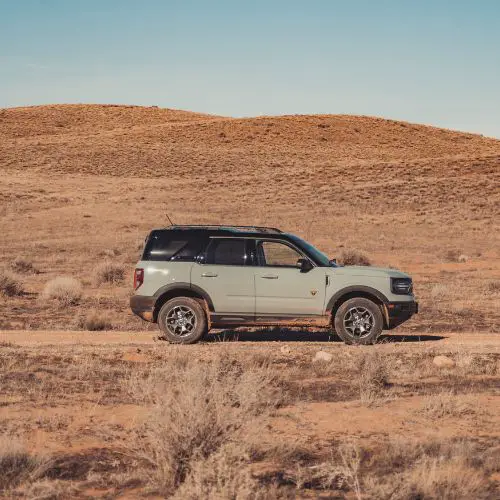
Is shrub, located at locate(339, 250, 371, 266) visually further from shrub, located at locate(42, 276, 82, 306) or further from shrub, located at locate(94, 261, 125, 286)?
shrub, located at locate(42, 276, 82, 306)

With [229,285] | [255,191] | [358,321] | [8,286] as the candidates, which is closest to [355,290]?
[358,321]

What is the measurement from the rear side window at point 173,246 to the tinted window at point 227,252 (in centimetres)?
20

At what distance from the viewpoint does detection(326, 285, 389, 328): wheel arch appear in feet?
44.4

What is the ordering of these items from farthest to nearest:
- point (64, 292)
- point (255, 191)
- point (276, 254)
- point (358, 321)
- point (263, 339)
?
point (255, 191) → point (64, 292) → point (263, 339) → point (276, 254) → point (358, 321)

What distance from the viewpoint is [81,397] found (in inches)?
388

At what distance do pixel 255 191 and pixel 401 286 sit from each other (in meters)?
47.2

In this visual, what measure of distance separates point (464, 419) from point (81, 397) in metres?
4.21

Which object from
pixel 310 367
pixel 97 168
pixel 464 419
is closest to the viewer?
pixel 464 419

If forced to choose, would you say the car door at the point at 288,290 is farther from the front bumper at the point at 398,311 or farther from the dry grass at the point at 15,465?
the dry grass at the point at 15,465

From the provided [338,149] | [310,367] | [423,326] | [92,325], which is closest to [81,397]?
[310,367]

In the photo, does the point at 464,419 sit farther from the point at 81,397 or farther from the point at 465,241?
the point at 465,241

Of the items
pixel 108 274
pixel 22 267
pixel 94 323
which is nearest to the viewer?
pixel 94 323

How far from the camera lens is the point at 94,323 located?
1720 centimetres

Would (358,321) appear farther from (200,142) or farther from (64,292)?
(200,142)
